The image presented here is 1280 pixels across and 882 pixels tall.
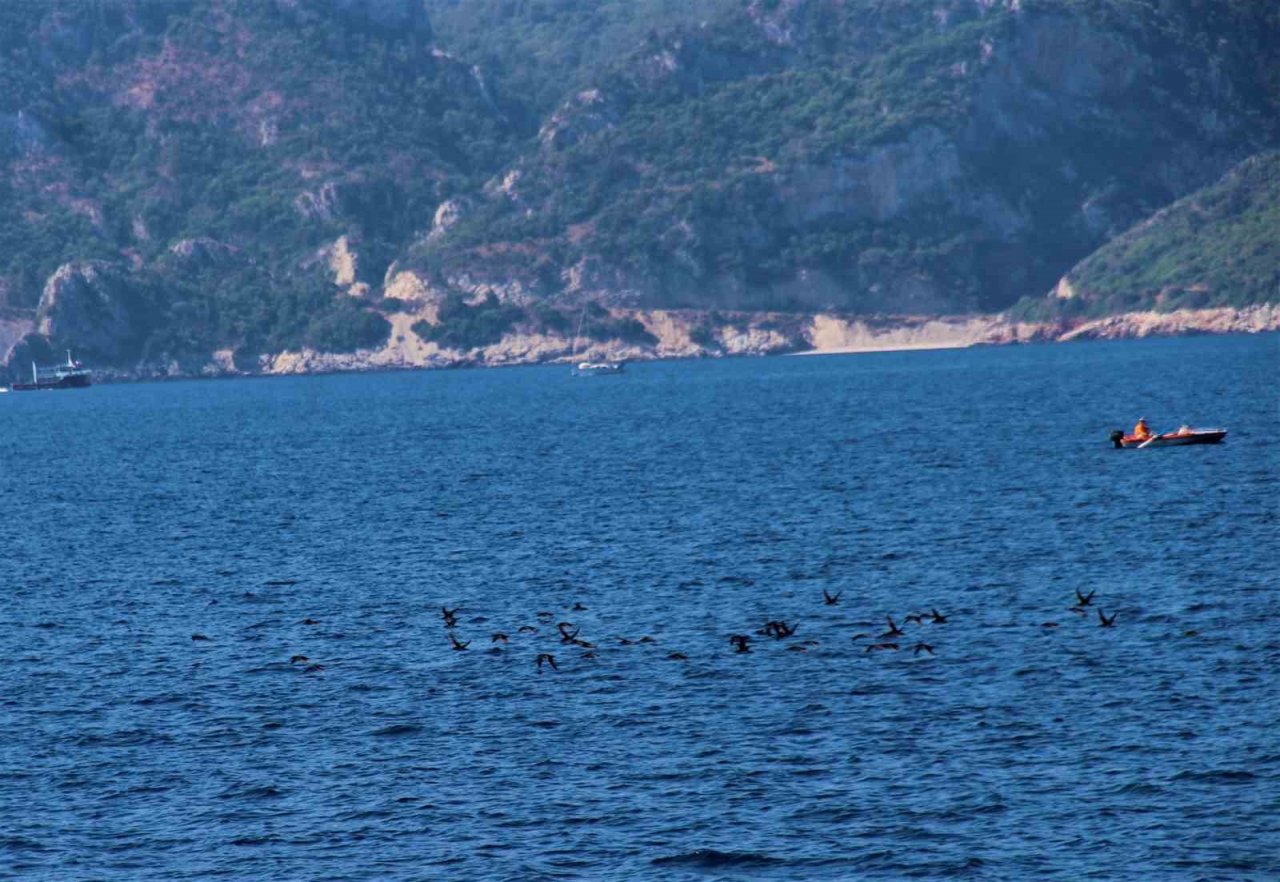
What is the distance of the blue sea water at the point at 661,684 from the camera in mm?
38594

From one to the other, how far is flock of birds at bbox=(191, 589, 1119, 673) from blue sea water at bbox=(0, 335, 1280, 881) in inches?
13.9

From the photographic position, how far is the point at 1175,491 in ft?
285

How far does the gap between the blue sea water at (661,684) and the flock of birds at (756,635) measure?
0.35m

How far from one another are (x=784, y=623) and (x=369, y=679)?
37.3ft

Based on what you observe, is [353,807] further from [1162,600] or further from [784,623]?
[1162,600]

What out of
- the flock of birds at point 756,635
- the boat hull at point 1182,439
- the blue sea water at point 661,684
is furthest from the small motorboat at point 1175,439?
the flock of birds at point 756,635

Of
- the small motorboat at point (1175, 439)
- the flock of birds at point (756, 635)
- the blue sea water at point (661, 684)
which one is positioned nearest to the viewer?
the blue sea water at point (661, 684)

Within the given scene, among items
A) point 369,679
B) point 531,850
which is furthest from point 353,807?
point 369,679

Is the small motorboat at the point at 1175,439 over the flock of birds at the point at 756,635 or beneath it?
over

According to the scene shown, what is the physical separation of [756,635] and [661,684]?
638 centimetres

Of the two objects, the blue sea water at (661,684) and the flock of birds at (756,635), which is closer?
the blue sea water at (661,684)

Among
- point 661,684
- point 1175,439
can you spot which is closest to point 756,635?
point 661,684

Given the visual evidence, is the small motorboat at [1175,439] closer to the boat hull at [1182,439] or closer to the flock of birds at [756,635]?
the boat hull at [1182,439]

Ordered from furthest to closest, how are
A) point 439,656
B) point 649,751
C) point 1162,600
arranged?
point 1162,600 < point 439,656 < point 649,751
